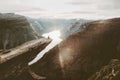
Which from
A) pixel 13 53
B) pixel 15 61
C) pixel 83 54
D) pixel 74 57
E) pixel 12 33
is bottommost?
pixel 15 61

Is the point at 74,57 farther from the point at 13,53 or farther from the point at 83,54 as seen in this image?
the point at 13,53

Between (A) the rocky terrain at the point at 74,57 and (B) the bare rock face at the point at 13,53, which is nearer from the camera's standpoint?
(A) the rocky terrain at the point at 74,57

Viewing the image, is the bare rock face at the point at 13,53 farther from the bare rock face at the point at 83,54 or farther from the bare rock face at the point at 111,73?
the bare rock face at the point at 111,73

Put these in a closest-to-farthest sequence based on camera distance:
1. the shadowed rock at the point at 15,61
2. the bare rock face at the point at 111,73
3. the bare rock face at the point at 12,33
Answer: the bare rock face at the point at 111,73, the shadowed rock at the point at 15,61, the bare rock face at the point at 12,33

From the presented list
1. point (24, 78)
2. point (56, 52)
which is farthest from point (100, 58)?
point (24, 78)

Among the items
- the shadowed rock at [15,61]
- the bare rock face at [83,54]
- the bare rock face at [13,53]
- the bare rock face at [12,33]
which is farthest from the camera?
the bare rock face at [12,33]

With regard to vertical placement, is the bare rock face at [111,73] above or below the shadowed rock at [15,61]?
above

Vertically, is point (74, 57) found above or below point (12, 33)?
below

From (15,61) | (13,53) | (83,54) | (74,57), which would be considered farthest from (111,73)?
(13,53)

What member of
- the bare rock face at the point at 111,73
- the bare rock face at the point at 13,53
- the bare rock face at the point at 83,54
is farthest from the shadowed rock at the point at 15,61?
the bare rock face at the point at 111,73
